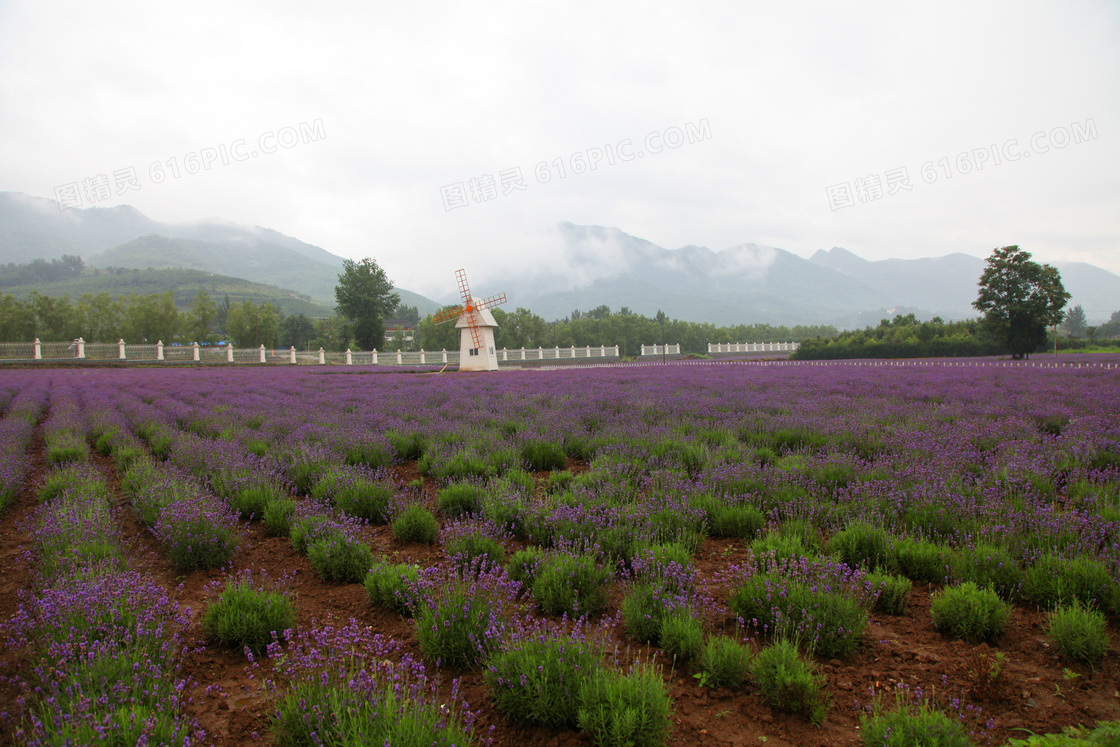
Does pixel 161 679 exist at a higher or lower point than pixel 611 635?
higher

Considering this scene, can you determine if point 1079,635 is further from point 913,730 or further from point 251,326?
point 251,326

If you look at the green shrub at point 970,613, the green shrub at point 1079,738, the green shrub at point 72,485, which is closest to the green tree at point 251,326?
the green shrub at point 72,485

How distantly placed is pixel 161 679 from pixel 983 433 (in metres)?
9.42

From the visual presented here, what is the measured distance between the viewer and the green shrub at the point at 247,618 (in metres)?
3.15

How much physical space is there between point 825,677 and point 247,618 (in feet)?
11.3

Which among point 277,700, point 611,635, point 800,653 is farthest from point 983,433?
point 277,700

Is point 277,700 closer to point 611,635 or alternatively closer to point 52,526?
point 611,635

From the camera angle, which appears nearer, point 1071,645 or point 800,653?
point 1071,645

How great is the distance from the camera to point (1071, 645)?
9.18ft

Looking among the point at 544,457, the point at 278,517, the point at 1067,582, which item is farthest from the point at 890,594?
the point at 278,517

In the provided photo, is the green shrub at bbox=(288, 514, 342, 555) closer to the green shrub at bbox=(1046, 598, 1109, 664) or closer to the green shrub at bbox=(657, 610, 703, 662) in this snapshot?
the green shrub at bbox=(657, 610, 703, 662)

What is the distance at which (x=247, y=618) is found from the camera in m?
3.15

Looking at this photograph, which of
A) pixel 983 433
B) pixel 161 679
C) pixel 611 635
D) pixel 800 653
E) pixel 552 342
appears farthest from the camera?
pixel 552 342

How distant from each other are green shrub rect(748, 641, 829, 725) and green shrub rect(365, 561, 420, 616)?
2193mm
